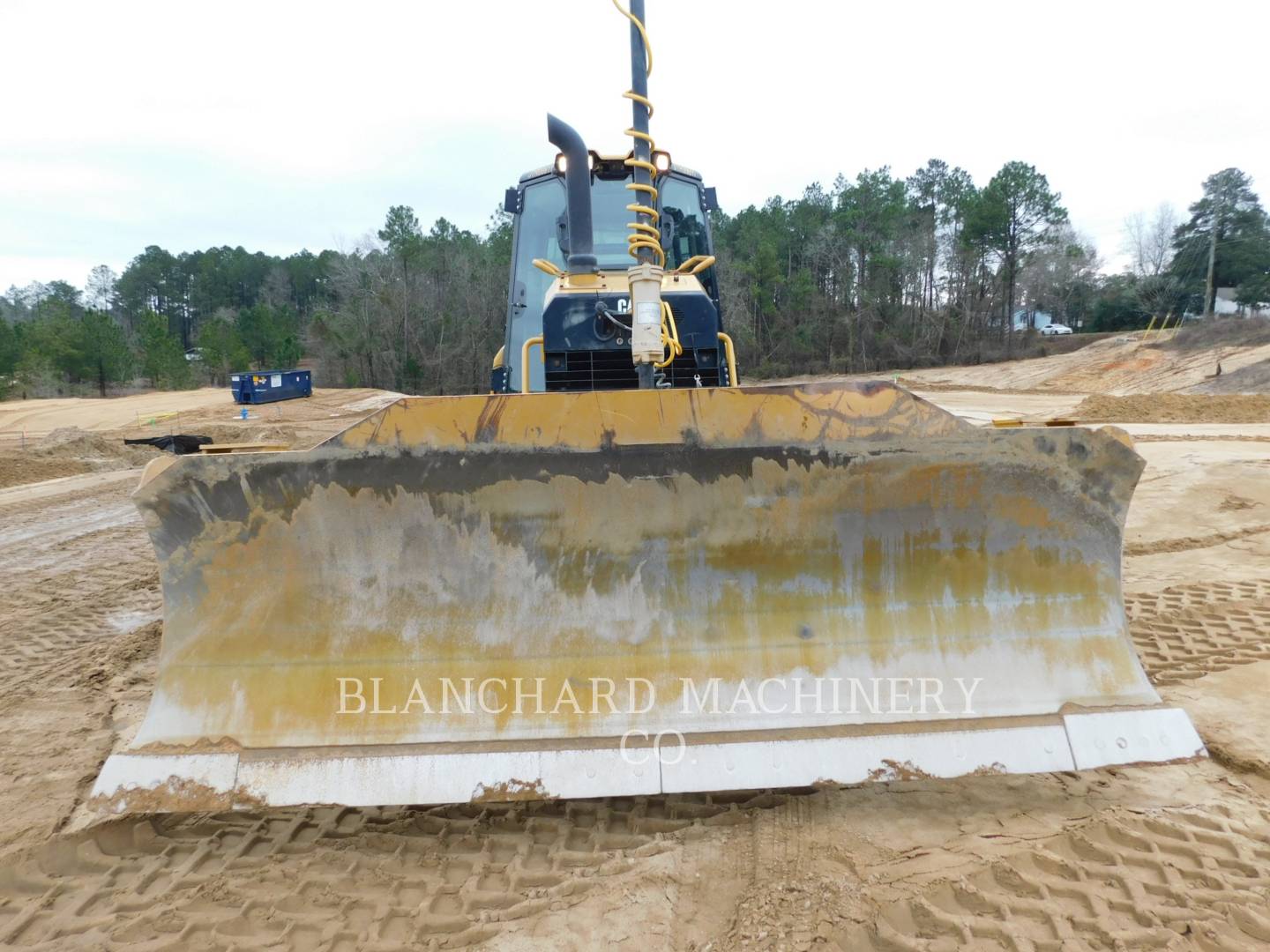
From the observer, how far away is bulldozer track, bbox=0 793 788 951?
1.82 metres

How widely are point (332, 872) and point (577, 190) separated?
329 centimetres

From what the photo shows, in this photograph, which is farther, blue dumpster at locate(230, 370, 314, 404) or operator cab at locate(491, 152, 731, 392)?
blue dumpster at locate(230, 370, 314, 404)

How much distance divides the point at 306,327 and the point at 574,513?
5246 centimetres

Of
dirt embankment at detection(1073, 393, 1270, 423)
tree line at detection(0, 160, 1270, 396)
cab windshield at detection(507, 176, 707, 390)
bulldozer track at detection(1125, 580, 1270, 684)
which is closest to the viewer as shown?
bulldozer track at detection(1125, 580, 1270, 684)

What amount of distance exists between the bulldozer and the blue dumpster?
26.9m

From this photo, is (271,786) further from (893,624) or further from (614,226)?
(614,226)

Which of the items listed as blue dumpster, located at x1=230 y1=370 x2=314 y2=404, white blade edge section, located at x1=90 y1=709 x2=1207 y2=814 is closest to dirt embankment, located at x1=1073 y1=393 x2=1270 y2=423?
white blade edge section, located at x1=90 y1=709 x2=1207 y2=814

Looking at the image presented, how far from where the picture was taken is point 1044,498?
8.25 ft

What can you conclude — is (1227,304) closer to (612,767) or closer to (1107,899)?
(1107,899)

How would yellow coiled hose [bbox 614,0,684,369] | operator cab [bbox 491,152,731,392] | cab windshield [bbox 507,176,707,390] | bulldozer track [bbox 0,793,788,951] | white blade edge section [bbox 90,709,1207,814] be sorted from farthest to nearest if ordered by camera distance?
cab windshield [bbox 507,176,707,390], operator cab [bbox 491,152,731,392], yellow coiled hose [bbox 614,0,684,369], white blade edge section [bbox 90,709,1207,814], bulldozer track [bbox 0,793,788,951]

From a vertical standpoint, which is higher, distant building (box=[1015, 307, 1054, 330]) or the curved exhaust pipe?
distant building (box=[1015, 307, 1054, 330])

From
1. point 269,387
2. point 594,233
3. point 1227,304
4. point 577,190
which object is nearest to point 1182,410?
point 594,233

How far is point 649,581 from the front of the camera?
2500mm

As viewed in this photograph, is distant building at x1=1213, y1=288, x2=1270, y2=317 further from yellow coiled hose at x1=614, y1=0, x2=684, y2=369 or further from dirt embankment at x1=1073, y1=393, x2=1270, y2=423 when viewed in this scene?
yellow coiled hose at x1=614, y1=0, x2=684, y2=369
